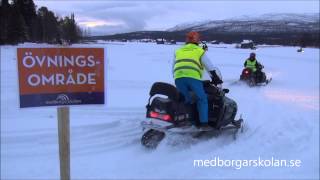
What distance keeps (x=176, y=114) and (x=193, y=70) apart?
0.76 meters

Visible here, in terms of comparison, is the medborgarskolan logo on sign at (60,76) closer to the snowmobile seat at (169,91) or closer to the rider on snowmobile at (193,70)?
the snowmobile seat at (169,91)

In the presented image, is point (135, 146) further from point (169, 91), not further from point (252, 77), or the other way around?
point (252, 77)

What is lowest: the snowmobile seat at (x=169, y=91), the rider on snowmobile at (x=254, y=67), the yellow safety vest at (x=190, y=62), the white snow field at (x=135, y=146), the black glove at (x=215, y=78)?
the white snow field at (x=135, y=146)

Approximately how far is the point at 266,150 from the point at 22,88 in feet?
13.8

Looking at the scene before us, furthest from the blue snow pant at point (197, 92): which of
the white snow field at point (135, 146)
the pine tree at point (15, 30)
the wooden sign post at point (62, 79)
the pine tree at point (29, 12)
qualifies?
the pine tree at point (29, 12)

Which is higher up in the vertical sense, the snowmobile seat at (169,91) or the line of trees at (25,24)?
the line of trees at (25,24)

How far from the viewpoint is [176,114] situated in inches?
277

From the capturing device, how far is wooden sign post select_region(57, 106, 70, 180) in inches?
174

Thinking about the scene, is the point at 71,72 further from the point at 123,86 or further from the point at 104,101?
the point at 123,86

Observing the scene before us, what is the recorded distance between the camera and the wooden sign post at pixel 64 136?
441 cm

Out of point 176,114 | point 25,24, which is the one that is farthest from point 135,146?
point 25,24

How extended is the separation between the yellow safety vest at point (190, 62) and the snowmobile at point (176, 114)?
1.12ft

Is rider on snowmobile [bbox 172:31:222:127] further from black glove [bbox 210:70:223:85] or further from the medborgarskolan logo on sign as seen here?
the medborgarskolan logo on sign

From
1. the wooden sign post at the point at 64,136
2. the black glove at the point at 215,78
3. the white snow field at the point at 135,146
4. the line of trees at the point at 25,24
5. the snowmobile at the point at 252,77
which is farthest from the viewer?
the line of trees at the point at 25,24
